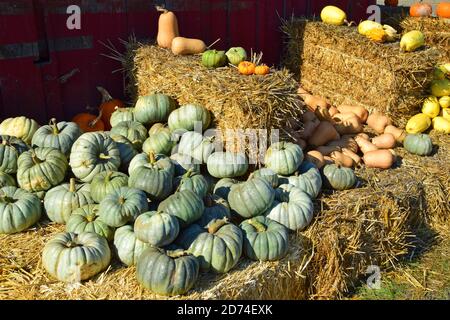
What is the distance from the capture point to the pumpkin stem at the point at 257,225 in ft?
12.7

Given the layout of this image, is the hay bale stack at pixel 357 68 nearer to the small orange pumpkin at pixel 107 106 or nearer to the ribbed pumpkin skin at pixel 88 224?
the small orange pumpkin at pixel 107 106

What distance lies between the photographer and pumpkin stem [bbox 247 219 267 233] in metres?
3.87

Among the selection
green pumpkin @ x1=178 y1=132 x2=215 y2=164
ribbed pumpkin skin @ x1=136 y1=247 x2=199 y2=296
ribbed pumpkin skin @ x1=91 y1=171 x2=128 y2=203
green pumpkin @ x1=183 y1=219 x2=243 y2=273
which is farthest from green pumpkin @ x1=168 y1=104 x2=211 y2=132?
ribbed pumpkin skin @ x1=136 y1=247 x2=199 y2=296

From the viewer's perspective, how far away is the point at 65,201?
4.10 m

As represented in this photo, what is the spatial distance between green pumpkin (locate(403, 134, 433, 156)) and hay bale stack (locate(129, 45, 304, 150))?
6.74ft

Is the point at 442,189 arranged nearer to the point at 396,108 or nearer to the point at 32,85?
the point at 396,108

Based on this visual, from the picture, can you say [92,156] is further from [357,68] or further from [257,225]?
[357,68]

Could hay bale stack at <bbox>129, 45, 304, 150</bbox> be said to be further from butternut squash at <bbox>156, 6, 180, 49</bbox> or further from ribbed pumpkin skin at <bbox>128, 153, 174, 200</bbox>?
ribbed pumpkin skin at <bbox>128, 153, 174, 200</bbox>

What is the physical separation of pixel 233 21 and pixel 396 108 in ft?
9.96

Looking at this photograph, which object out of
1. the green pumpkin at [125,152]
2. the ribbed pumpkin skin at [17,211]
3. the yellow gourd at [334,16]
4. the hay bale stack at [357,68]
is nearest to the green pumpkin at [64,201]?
the ribbed pumpkin skin at [17,211]

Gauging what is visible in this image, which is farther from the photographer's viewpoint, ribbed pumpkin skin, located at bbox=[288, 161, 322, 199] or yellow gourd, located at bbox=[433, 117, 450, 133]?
yellow gourd, located at bbox=[433, 117, 450, 133]

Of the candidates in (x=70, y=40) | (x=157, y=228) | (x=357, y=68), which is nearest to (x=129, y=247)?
(x=157, y=228)

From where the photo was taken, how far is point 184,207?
3.77m
